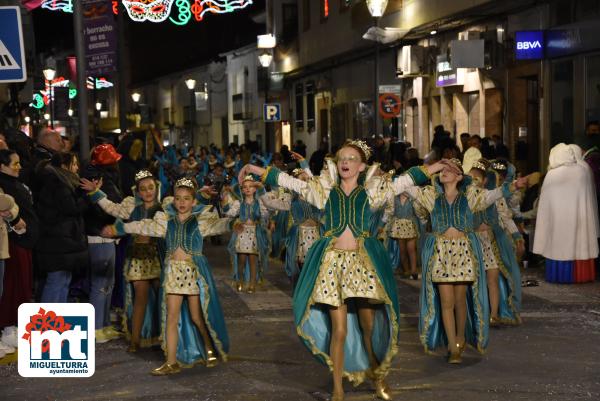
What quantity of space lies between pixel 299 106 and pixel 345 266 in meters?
36.3

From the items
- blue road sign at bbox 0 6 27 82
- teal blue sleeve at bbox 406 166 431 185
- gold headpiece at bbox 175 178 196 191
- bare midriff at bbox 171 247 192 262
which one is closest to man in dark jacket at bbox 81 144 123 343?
gold headpiece at bbox 175 178 196 191

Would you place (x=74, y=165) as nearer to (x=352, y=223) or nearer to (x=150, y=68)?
(x=352, y=223)

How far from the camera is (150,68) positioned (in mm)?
80062

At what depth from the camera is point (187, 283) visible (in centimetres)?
995

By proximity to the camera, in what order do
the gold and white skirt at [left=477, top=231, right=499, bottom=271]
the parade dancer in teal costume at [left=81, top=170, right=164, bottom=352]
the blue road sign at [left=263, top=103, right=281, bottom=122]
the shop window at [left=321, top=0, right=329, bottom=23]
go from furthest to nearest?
1. the shop window at [left=321, top=0, right=329, bottom=23]
2. the blue road sign at [left=263, top=103, right=281, bottom=122]
3. the gold and white skirt at [left=477, top=231, right=499, bottom=271]
4. the parade dancer in teal costume at [left=81, top=170, right=164, bottom=352]

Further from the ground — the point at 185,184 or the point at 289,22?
the point at 289,22

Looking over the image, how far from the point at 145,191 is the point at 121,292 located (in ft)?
7.93

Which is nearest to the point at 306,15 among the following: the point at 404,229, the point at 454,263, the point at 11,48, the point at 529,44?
the point at 529,44

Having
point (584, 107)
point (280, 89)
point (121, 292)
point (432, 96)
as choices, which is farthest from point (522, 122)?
point (280, 89)

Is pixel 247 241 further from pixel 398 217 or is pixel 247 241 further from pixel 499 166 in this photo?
pixel 499 166

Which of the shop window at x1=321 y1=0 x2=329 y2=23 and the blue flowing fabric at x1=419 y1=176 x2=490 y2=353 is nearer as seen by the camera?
the blue flowing fabric at x1=419 y1=176 x2=490 y2=353

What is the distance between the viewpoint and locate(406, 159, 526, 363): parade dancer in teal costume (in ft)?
34.0

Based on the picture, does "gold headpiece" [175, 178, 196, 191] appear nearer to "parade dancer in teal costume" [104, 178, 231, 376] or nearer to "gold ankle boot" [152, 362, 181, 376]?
"parade dancer in teal costume" [104, 178, 231, 376]

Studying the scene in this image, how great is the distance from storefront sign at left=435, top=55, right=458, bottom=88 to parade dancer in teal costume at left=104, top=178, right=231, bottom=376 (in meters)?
16.9
